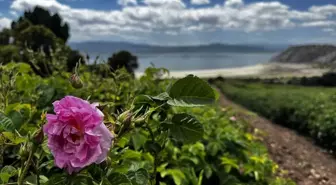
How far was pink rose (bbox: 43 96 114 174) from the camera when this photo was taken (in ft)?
2.26

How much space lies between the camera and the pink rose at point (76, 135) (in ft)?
2.26

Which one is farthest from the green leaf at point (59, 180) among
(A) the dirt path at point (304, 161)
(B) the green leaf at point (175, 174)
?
(A) the dirt path at point (304, 161)

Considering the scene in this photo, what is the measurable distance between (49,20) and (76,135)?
4185cm

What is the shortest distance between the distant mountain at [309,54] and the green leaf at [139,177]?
4208 inches

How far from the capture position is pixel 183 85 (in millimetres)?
926

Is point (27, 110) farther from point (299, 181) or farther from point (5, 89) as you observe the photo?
Result: point (299, 181)

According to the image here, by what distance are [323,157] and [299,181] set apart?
10.0ft

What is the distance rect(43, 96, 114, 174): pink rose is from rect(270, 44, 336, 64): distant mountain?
107m

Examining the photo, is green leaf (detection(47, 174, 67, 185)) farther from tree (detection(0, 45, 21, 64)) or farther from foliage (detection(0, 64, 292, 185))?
tree (detection(0, 45, 21, 64))

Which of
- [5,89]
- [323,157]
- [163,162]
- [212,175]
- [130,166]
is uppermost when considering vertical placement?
[5,89]

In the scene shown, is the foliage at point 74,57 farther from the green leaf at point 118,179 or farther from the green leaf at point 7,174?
the green leaf at point 118,179

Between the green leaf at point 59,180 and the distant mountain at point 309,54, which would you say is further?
the distant mountain at point 309,54

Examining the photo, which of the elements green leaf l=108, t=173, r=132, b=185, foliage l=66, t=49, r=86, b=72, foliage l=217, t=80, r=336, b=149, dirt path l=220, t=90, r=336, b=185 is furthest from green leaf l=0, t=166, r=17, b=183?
foliage l=217, t=80, r=336, b=149

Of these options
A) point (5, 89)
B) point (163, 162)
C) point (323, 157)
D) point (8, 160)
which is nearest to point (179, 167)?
point (163, 162)
